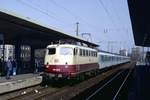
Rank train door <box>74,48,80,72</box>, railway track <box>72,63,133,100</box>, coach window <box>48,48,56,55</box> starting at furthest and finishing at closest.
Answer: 1. coach window <box>48,48,56,55</box>
2. train door <box>74,48,80,72</box>
3. railway track <box>72,63,133,100</box>

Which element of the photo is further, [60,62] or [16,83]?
[60,62]

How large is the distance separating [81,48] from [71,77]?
10.3 feet

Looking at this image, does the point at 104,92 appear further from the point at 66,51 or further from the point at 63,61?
the point at 66,51

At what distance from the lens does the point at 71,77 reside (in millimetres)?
23547

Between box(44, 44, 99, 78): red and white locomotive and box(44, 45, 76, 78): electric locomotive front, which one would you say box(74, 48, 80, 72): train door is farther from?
box(44, 45, 76, 78): electric locomotive front

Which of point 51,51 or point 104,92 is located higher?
point 51,51

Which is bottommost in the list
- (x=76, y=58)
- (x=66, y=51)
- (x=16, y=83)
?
(x=16, y=83)

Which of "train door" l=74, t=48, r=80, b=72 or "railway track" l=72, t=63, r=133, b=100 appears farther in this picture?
"train door" l=74, t=48, r=80, b=72

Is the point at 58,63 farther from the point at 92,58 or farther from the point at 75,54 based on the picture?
the point at 92,58

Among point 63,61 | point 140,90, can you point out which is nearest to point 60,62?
point 63,61

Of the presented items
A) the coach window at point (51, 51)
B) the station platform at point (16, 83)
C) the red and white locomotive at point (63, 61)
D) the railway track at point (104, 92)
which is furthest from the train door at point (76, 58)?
the station platform at point (16, 83)

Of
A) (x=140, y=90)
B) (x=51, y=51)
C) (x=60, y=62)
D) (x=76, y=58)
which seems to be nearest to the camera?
(x=140, y=90)

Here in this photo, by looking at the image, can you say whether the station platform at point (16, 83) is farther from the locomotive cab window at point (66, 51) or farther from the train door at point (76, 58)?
the train door at point (76, 58)

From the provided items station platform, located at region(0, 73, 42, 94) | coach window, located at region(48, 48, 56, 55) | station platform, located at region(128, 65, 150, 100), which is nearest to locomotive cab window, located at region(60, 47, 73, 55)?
coach window, located at region(48, 48, 56, 55)
